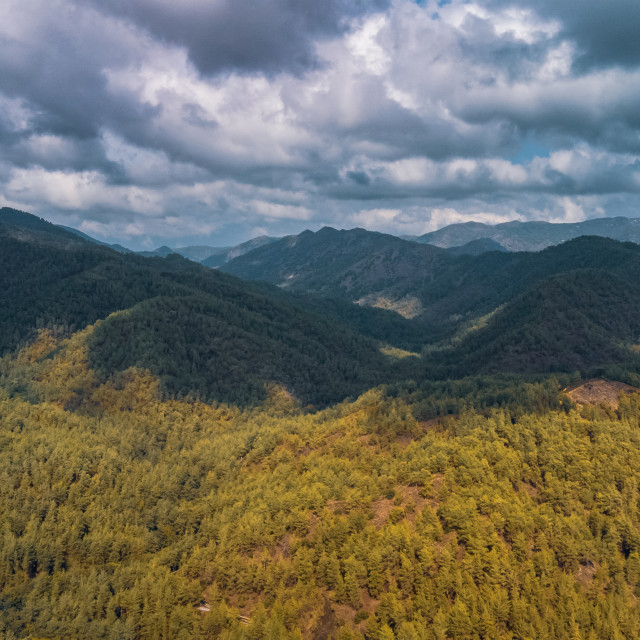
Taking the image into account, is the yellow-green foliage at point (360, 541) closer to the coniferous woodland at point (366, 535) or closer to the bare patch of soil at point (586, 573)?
the bare patch of soil at point (586, 573)

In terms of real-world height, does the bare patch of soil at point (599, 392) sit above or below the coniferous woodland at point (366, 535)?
above

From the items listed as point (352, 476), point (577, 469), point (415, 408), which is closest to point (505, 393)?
point (415, 408)

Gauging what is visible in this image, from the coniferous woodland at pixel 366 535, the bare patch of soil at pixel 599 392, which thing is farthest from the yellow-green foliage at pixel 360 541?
the bare patch of soil at pixel 599 392

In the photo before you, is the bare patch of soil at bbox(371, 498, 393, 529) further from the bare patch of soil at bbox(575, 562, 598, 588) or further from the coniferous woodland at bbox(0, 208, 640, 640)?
the bare patch of soil at bbox(575, 562, 598, 588)

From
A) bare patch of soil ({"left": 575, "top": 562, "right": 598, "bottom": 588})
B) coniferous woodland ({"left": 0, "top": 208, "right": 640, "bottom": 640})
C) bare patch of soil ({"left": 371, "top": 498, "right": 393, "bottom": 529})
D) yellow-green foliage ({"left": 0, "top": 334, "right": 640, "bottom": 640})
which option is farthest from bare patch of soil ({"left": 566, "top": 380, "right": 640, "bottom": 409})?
bare patch of soil ({"left": 371, "top": 498, "right": 393, "bottom": 529})

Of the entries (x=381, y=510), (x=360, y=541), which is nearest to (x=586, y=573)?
(x=381, y=510)

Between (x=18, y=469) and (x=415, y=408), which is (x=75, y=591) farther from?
(x=415, y=408)
